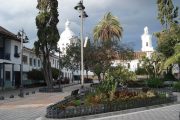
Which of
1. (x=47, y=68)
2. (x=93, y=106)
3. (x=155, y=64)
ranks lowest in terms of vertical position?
(x=93, y=106)

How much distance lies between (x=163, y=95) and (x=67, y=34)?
3601 inches

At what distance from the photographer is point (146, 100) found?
22141 mm

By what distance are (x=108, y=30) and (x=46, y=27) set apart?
23894 millimetres

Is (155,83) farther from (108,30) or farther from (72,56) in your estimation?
(72,56)

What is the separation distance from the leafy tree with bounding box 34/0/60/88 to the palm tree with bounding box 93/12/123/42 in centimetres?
2164

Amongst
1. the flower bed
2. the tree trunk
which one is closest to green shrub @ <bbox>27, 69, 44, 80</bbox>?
the tree trunk

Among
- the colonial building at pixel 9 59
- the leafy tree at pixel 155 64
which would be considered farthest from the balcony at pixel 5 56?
the leafy tree at pixel 155 64

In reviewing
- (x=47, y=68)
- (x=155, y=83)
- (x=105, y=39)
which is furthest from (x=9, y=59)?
(x=155, y=83)

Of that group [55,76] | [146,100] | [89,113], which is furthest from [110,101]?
[55,76]

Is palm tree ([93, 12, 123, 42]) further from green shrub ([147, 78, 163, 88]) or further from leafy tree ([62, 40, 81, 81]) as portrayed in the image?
green shrub ([147, 78, 163, 88])

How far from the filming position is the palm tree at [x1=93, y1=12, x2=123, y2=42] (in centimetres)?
6699

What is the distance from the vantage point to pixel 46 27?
149 ft

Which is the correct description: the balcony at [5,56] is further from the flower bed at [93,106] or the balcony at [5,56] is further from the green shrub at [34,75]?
the flower bed at [93,106]

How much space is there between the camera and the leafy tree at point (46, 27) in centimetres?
4494
